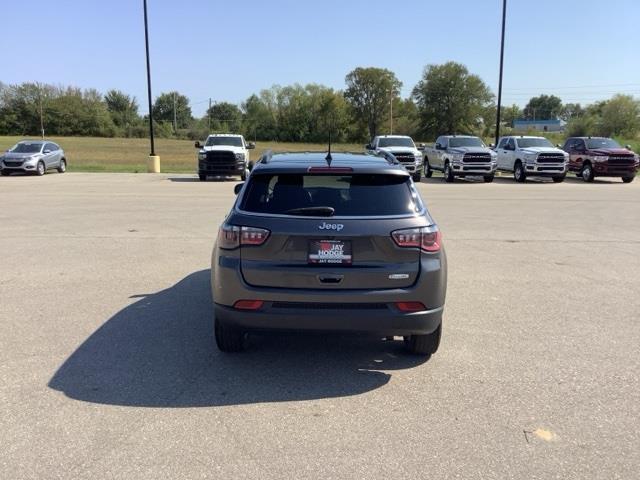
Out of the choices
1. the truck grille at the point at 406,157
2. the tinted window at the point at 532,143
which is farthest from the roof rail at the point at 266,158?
the tinted window at the point at 532,143

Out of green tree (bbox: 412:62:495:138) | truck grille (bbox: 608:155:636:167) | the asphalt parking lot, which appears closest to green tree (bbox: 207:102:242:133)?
green tree (bbox: 412:62:495:138)

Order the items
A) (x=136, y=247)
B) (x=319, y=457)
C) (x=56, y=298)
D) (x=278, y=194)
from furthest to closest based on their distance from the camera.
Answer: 1. (x=136, y=247)
2. (x=56, y=298)
3. (x=278, y=194)
4. (x=319, y=457)

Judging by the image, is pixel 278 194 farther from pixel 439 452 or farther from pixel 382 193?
pixel 439 452

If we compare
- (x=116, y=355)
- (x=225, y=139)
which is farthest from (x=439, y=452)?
(x=225, y=139)

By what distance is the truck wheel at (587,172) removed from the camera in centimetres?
2684

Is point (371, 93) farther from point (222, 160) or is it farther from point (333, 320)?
point (333, 320)

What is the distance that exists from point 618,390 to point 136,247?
24.8 feet

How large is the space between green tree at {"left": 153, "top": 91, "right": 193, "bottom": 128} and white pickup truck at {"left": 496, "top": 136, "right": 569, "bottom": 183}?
130 meters

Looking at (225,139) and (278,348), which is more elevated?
(225,139)

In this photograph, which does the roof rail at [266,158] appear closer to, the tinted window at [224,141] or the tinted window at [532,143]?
the tinted window at [224,141]

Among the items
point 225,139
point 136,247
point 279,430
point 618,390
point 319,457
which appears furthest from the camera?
point 225,139

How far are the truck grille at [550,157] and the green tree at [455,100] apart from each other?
263 ft

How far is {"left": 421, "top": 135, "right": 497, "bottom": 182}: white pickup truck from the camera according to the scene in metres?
25.6

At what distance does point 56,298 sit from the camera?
660cm
